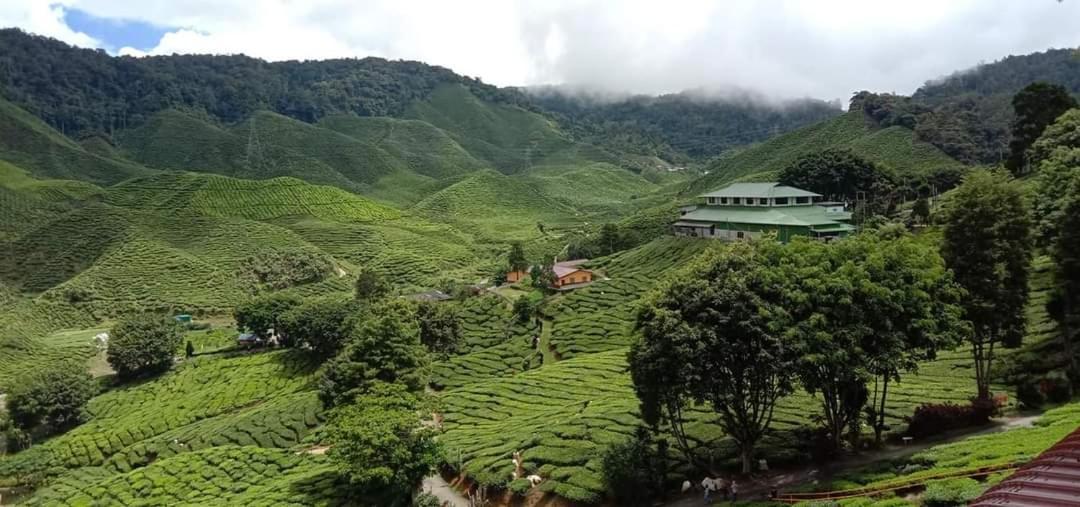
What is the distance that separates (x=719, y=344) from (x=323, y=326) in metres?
46.5

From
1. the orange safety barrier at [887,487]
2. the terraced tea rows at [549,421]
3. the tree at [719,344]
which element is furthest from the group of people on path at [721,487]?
the terraced tea rows at [549,421]

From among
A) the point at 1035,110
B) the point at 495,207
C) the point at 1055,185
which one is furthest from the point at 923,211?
the point at 495,207

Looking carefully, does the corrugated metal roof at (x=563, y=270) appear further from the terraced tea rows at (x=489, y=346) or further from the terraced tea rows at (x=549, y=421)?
the terraced tea rows at (x=549, y=421)

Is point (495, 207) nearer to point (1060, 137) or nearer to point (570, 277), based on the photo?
point (570, 277)

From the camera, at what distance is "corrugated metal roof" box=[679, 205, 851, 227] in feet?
206

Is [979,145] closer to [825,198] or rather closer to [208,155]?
[825,198]

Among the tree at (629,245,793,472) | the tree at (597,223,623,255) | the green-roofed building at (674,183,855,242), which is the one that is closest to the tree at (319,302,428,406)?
the tree at (629,245,793,472)

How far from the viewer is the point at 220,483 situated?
A: 1416 inches

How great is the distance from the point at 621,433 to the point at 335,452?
12.3 m

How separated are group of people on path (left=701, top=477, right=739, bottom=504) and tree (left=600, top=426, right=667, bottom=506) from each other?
1.71 m

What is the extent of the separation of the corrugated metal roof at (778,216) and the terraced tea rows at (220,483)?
4632 cm

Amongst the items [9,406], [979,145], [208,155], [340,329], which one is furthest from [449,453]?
[208,155]

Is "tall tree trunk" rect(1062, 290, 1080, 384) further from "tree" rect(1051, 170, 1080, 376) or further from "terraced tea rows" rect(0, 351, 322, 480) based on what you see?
"terraced tea rows" rect(0, 351, 322, 480)

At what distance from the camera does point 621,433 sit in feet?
92.3
